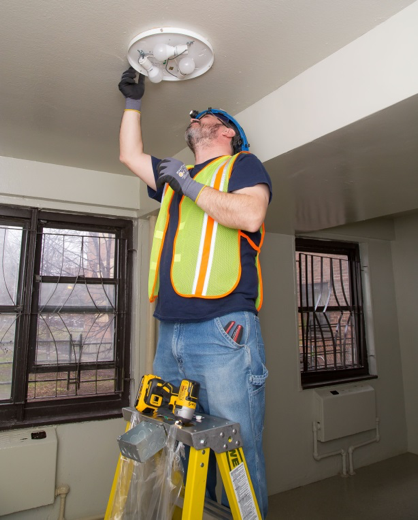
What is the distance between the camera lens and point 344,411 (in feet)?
11.6

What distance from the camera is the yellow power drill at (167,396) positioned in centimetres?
114

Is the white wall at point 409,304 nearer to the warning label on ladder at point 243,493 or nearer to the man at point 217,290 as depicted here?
the man at point 217,290

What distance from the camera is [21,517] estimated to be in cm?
233

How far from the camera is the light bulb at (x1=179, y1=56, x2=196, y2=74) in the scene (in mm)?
1576

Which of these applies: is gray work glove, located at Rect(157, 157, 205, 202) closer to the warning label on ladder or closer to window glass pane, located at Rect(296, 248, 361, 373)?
the warning label on ladder

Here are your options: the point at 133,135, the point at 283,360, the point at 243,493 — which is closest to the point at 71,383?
the point at 283,360

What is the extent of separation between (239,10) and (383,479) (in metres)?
3.65

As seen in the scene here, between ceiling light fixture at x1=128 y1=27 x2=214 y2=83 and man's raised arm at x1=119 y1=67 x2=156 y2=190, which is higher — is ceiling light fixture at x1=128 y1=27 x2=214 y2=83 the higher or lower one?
the higher one

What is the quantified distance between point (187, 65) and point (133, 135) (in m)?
0.34

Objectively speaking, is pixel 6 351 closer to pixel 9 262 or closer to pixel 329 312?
pixel 9 262

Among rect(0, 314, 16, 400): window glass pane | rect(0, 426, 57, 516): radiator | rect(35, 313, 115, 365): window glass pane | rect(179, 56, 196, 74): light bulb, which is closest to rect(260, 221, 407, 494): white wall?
rect(35, 313, 115, 365): window glass pane

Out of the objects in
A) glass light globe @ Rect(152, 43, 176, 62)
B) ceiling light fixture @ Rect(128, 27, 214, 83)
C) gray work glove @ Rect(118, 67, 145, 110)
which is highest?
ceiling light fixture @ Rect(128, 27, 214, 83)

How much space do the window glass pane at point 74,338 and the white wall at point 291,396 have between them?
122cm

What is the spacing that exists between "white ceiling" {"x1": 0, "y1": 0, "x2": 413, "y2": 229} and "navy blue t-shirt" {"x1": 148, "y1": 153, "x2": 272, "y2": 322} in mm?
485
